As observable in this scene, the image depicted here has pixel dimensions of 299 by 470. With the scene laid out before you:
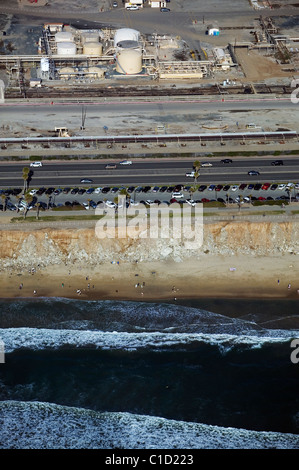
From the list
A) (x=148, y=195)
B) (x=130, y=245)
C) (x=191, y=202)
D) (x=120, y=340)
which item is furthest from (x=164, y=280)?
(x=148, y=195)

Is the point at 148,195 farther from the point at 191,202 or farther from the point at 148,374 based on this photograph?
the point at 148,374

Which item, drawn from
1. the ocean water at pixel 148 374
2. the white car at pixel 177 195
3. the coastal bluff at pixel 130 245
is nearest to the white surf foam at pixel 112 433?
the ocean water at pixel 148 374

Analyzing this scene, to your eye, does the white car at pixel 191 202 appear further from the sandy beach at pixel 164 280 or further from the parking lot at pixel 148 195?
the sandy beach at pixel 164 280

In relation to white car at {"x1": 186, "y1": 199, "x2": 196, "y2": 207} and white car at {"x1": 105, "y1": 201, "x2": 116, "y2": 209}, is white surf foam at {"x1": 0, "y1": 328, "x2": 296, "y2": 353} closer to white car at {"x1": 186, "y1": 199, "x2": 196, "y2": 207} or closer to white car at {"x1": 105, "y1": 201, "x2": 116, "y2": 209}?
white car at {"x1": 105, "y1": 201, "x2": 116, "y2": 209}

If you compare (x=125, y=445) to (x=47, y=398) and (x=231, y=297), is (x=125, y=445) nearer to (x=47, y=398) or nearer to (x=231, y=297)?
(x=47, y=398)

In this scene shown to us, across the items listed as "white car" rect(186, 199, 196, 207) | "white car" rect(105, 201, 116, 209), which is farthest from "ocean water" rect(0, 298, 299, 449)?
"white car" rect(186, 199, 196, 207)
